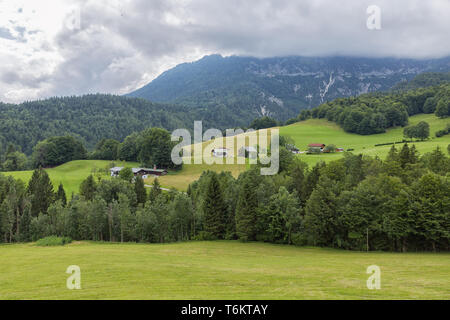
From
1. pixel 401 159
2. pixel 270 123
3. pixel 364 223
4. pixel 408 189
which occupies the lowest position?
pixel 364 223

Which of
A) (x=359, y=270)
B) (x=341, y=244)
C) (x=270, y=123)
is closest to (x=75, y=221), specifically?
(x=341, y=244)

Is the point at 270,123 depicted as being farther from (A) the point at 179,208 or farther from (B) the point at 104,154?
(A) the point at 179,208

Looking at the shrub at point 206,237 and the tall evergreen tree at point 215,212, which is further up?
the tall evergreen tree at point 215,212

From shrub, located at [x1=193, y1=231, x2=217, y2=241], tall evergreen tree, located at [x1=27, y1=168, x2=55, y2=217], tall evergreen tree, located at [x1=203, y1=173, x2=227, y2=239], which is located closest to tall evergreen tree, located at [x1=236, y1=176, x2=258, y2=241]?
tall evergreen tree, located at [x1=203, y1=173, x2=227, y2=239]

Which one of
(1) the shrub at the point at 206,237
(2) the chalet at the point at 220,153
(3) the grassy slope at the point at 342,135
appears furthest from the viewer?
(3) the grassy slope at the point at 342,135

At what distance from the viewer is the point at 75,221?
5144 centimetres

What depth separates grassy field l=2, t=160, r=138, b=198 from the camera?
92194 millimetres

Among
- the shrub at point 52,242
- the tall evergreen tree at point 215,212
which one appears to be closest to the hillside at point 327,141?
the tall evergreen tree at point 215,212

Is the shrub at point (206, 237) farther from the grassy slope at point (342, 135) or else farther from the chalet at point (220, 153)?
the grassy slope at point (342, 135)

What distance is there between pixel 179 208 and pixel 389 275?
35.0 meters

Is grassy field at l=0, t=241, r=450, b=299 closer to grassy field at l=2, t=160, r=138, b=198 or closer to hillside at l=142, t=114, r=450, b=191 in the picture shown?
hillside at l=142, t=114, r=450, b=191

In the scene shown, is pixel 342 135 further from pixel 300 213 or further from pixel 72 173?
pixel 72 173

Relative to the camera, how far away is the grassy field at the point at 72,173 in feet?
302

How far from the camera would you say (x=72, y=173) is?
111000mm
